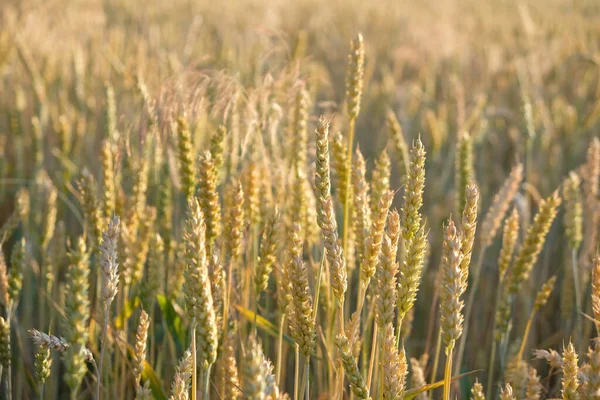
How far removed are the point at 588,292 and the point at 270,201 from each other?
2.97 feet

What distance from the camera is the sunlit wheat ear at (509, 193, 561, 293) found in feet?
3.83

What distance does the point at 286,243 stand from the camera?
4.53 feet

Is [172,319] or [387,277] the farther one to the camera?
[172,319]

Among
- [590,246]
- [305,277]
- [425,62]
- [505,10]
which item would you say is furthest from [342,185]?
[505,10]

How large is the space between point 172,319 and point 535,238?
721 mm

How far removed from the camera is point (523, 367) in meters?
1.14

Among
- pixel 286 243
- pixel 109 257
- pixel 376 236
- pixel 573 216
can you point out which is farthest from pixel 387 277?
pixel 573 216

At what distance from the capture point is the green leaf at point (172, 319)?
1.25m

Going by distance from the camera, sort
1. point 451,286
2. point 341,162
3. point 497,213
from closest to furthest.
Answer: point 451,286 < point 341,162 < point 497,213

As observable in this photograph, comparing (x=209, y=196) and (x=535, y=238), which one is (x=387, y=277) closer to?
(x=209, y=196)

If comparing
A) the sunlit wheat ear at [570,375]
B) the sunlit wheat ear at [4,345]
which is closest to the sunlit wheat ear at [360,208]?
the sunlit wheat ear at [570,375]

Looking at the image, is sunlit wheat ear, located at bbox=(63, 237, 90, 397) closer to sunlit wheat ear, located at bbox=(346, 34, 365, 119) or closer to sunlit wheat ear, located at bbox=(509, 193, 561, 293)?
sunlit wheat ear, located at bbox=(346, 34, 365, 119)

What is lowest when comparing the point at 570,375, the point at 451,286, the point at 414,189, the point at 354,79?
the point at 570,375

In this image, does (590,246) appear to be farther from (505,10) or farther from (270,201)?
(505,10)
